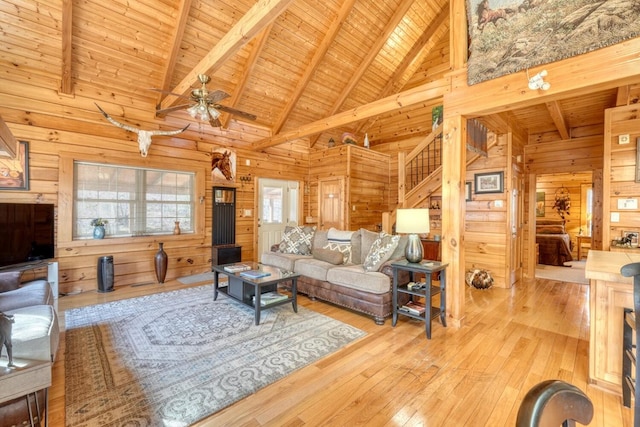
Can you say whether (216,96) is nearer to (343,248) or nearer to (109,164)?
(343,248)

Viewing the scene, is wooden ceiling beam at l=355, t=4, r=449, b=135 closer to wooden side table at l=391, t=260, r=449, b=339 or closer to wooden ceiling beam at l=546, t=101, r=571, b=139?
wooden ceiling beam at l=546, t=101, r=571, b=139

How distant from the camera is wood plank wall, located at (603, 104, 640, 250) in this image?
373 centimetres

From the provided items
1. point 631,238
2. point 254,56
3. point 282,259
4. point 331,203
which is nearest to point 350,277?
point 282,259

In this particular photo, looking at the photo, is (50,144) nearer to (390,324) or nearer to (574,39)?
(390,324)

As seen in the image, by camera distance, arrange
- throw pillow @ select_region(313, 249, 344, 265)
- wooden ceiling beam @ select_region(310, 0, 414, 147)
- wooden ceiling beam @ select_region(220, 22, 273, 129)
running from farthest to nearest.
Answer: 1. wooden ceiling beam @ select_region(310, 0, 414, 147)
2. wooden ceiling beam @ select_region(220, 22, 273, 129)
3. throw pillow @ select_region(313, 249, 344, 265)

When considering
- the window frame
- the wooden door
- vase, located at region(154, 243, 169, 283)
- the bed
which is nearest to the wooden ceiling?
the window frame

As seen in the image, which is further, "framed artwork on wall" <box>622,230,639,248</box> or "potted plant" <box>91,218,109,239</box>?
"potted plant" <box>91,218,109,239</box>

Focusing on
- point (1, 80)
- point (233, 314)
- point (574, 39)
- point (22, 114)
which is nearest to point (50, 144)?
point (22, 114)

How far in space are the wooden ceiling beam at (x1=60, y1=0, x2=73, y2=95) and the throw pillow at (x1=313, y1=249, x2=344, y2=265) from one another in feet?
14.2

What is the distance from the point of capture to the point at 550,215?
9680 mm

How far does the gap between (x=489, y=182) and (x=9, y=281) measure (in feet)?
22.3

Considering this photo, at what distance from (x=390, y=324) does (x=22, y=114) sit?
18.9 ft

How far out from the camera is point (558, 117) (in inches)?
184

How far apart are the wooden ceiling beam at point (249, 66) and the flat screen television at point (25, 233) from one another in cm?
333
